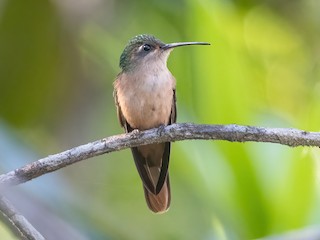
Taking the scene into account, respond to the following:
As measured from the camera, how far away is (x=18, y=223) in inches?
110

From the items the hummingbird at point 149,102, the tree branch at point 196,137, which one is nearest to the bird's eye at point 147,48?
the hummingbird at point 149,102

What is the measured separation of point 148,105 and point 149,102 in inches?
1.1

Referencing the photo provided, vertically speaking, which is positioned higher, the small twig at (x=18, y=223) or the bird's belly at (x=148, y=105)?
the bird's belly at (x=148, y=105)

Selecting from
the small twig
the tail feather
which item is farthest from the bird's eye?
the small twig

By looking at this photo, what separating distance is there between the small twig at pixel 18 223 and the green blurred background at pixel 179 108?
273 millimetres

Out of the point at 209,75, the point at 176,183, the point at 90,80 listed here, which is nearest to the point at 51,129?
the point at 90,80

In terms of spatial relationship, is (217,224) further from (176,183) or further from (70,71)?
(70,71)

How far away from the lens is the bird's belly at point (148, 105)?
4.18m

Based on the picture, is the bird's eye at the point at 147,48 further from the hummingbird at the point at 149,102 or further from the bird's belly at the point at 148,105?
the bird's belly at the point at 148,105

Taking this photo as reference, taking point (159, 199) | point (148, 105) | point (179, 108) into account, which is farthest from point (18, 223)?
point (179, 108)

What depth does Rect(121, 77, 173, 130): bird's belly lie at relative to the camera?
4.18 meters

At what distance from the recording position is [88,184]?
5.67m

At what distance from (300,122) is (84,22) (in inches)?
84.9

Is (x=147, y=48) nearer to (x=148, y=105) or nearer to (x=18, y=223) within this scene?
(x=148, y=105)
